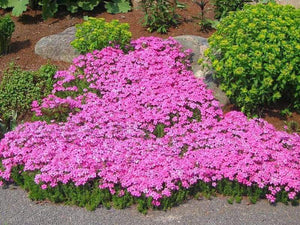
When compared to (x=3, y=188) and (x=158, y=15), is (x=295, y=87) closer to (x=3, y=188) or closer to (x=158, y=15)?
(x=158, y=15)

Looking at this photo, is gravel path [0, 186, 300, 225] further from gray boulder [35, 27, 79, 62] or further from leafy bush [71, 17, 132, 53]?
gray boulder [35, 27, 79, 62]

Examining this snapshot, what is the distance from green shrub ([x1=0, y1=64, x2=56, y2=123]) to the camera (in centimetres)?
776

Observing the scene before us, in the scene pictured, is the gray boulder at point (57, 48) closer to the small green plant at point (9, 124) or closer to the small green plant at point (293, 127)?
the small green plant at point (9, 124)

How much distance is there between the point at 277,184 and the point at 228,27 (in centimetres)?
290

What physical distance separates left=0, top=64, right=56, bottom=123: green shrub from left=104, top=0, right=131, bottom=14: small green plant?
328 cm

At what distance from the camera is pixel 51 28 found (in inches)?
423

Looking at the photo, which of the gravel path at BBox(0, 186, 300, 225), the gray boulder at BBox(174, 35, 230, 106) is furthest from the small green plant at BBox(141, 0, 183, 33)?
the gravel path at BBox(0, 186, 300, 225)

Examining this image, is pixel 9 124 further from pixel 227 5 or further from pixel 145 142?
pixel 227 5

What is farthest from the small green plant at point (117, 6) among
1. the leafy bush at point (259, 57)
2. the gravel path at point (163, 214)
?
the gravel path at point (163, 214)

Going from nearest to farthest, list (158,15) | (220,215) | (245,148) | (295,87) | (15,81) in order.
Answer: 1. (220,215)
2. (245,148)
3. (295,87)
4. (15,81)
5. (158,15)

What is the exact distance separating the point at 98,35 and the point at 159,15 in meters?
1.95

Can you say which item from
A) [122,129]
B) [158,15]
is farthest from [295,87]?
[158,15]

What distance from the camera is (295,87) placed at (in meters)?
7.28

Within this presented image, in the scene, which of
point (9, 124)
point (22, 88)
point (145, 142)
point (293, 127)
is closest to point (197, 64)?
point (293, 127)
